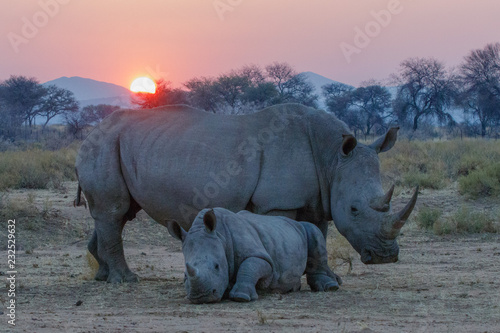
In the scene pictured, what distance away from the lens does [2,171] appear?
57.9ft

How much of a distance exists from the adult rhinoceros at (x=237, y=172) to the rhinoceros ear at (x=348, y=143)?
1cm

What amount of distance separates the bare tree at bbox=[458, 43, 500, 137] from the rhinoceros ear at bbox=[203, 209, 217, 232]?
36.3m

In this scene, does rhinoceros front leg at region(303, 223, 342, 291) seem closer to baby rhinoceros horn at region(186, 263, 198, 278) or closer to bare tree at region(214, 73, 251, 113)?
baby rhinoceros horn at region(186, 263, 198, 278)

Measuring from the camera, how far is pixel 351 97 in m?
50.5

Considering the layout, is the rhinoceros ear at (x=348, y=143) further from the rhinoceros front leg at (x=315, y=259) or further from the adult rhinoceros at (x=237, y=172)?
the rhinoceros front leg at (x=315, y=259)

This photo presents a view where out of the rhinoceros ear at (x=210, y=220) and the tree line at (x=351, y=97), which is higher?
the tree line at (x=351, y=97)

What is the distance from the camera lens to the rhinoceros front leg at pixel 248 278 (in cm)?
616

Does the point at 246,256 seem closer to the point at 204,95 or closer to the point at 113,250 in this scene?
the point at 113,250

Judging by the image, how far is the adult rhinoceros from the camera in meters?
7.21

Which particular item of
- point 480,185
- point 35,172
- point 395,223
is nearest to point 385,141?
point 395,223

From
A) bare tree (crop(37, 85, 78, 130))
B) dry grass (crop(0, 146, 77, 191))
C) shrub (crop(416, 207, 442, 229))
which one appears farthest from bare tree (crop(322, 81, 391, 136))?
shrub (crop(416, 207, 442, 229))

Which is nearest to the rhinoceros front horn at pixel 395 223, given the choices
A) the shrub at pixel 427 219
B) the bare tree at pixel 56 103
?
the shrub at pixel 427 219

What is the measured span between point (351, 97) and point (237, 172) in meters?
43.9

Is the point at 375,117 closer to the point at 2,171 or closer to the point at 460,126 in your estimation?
the point at 460,126
